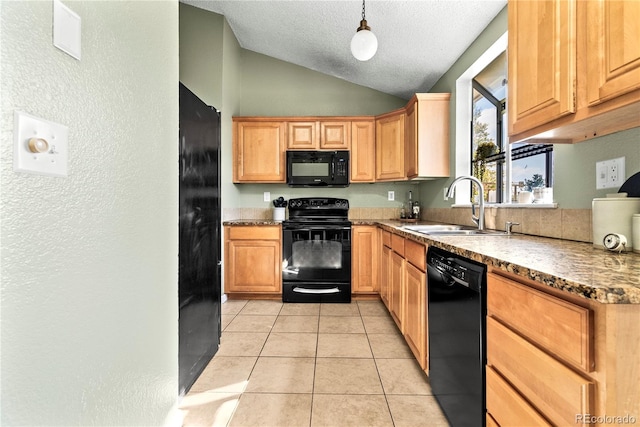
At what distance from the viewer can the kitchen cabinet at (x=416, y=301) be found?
1.78 m

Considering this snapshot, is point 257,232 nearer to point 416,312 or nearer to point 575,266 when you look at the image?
point 416,312

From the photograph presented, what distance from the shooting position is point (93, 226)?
87 centimetres

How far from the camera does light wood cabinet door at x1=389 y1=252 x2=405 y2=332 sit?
2.32 m

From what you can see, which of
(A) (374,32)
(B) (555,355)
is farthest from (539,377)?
(A) (374,32)

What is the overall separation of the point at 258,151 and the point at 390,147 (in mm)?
1574

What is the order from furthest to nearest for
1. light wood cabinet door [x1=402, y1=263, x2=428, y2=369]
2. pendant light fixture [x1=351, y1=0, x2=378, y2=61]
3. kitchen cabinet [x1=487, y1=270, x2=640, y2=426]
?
pendant light fixture [x1=351, y1=0, x2=378, y2=61] < light wood cabinet door [x1=402, y1=263, x2=428, y2=369] < kitchen cabinet [x1=487, y1=270, x2=640, y2=426]

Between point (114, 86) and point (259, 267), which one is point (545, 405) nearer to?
point (114, 86)

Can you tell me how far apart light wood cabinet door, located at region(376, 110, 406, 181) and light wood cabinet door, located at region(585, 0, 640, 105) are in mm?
2449

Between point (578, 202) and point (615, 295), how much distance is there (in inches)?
43.0

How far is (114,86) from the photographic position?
0.98 metres

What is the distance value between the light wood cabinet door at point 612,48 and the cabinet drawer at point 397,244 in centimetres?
147

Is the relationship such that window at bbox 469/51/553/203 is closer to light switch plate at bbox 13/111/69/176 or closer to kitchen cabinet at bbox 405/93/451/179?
kitchen cabinet at bbox 405/93/451/179

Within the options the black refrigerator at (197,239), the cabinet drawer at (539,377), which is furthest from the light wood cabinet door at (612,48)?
the black refrigerator at (197,239)

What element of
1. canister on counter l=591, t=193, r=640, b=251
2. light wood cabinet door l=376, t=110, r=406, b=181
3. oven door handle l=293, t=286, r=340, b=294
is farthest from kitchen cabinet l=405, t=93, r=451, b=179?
canister on counter l=591, t=193, r=640, b=251
